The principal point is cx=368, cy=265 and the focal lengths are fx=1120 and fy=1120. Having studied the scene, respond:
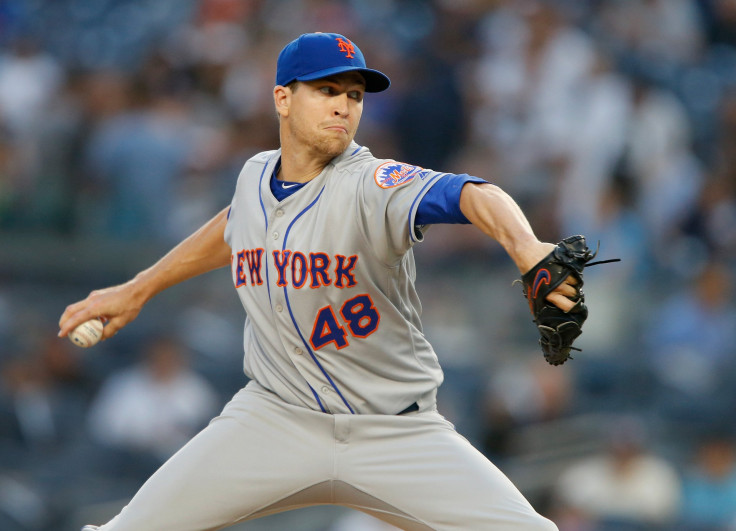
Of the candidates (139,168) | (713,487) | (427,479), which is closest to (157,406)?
(139,168)

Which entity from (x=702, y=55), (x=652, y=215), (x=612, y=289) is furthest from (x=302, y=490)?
(x=702, y=55)

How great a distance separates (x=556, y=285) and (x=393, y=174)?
2.17 feet

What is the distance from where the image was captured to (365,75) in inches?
128

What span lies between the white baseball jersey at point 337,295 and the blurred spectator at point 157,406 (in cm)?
363

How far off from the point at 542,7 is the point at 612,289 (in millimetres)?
2308

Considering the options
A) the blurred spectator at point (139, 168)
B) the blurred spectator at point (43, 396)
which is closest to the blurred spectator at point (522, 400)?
the blurred spectator at point (43, 396)

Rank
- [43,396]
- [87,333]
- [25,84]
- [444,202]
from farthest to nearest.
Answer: [25,84]
[43,396]
[87,333]
[444,202]

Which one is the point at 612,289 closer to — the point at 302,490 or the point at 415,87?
the point at 415,87

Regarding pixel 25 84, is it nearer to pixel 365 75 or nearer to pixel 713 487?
pixel 713 487

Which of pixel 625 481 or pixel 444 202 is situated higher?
pixel 444 202

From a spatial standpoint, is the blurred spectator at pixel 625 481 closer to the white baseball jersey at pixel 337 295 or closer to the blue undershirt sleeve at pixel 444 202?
the white baseball jersey at pixel 337 295

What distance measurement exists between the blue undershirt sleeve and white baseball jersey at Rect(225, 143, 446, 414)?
→ 139 mm

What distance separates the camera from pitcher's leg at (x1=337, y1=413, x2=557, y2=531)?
302cm

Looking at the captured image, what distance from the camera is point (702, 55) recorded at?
8539 millimetres
